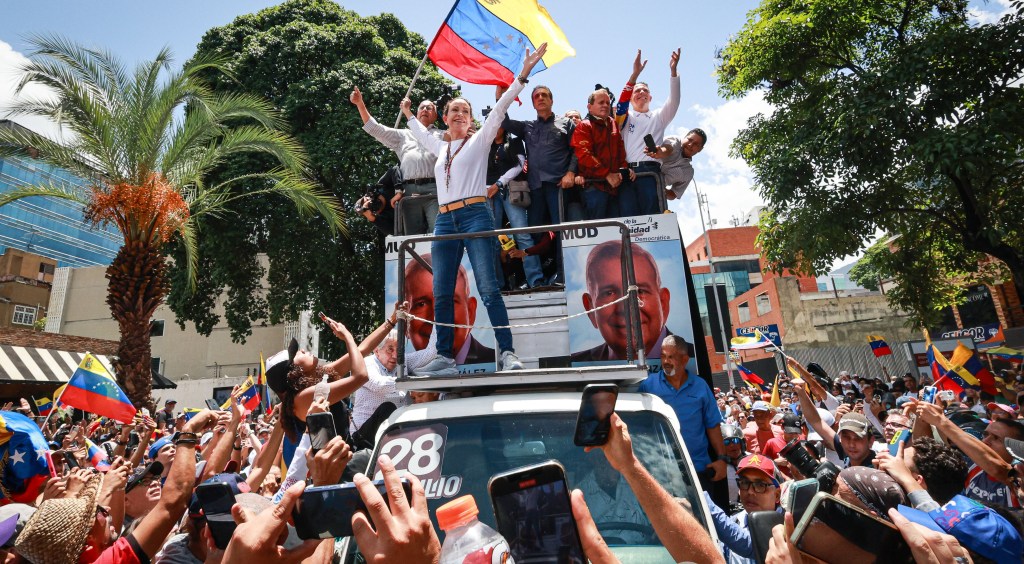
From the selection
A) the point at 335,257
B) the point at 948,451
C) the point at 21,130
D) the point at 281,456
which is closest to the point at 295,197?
the point at 335,257

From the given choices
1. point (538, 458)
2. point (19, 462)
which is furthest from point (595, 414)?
point (19, 462)

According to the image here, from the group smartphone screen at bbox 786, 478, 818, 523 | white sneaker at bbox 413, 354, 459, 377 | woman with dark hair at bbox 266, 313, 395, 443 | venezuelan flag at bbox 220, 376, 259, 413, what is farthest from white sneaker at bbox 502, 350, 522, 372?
venezuelan flag at bbox 220, 376, 259, 413

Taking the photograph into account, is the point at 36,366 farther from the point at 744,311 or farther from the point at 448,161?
the point at 744,311

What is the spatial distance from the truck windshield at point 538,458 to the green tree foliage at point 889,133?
9464 millimetres

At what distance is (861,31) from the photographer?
1285 cm

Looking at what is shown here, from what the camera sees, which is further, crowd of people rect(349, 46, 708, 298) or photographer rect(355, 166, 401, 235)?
photographer rect(355, 166, 401, 235)

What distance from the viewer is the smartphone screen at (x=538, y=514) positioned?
4.68 feet

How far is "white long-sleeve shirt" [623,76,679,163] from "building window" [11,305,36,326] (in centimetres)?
4720

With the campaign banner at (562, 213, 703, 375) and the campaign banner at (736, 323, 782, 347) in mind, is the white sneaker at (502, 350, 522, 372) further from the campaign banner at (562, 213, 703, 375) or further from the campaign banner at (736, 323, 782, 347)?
the campaign banner at (736, 323, 782, 347)

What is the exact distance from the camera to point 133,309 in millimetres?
11031

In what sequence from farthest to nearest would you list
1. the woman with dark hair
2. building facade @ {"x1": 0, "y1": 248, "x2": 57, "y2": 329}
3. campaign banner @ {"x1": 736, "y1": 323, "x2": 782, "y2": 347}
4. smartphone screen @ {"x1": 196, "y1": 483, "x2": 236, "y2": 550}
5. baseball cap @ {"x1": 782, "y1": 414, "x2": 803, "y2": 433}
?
building facade @ {"x1": 0, "y1": 248, "x2": 57, "y2": 329}, campaign banner @ {"x1": 736, "y1": 323, "x2": 782, "y2": 347}, baseball cap @ {"x1": 782, "y1": 414, "x2": 803, "y2": 433}, the woman with dark hair, smartphone screen @ {"x1": 196, "y1": 483, "x2": 236, "y2": 550}

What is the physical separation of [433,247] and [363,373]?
1445 millimetres

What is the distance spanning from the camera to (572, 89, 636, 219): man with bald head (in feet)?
18.9

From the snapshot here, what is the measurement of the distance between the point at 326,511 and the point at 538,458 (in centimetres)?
178
